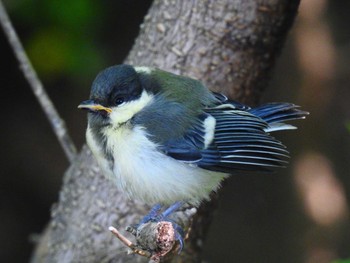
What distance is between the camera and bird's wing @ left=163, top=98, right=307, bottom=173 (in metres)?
2.14

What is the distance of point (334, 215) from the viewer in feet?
11.4

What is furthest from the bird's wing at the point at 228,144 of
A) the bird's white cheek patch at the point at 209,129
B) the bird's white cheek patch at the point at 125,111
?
the bird's white cheek patch at the point at 125,111

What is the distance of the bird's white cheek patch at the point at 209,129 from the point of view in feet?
7.18

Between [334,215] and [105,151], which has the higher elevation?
[105,151]

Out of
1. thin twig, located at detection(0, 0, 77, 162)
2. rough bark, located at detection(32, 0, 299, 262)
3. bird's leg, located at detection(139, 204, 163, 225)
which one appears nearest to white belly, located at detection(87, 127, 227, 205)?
bird's leg, located at detection(139, 204, 163, 225)

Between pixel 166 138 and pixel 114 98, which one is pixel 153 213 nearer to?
pixel 166 138

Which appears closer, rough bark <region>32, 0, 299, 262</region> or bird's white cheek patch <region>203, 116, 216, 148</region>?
bird's white cheek patch <region>203, 116, 216, 148</region>

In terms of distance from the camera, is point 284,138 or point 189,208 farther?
point 284,138

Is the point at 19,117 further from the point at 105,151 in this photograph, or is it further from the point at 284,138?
the point at 105,151

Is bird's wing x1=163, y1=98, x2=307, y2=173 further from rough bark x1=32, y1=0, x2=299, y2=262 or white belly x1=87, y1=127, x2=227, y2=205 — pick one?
rough bark x1=32, y1=0, x2=299, y2=262

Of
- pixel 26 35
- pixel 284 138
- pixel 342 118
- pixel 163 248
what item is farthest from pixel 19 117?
pixel 163 248

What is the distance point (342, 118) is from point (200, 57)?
1.20 meters

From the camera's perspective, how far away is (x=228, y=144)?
7.22ft

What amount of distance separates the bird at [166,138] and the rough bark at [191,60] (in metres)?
0.27
